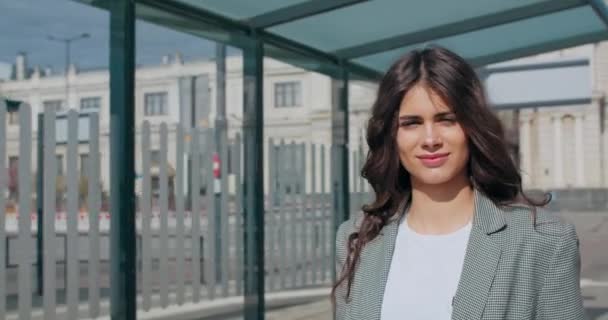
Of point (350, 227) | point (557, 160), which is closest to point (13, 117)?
point (350, 227)

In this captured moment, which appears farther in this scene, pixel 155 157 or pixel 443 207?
pixel 155 157

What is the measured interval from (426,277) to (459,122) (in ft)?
1.00

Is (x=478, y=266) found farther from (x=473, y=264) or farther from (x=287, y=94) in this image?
(x=287, y=94)

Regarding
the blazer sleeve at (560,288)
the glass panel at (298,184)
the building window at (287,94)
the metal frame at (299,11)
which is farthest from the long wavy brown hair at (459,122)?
the building window at (287,94)

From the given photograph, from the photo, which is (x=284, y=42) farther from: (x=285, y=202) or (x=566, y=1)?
(x=566, y=1)

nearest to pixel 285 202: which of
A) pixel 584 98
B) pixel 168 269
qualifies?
pixel 168 269

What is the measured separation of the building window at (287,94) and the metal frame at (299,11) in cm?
101

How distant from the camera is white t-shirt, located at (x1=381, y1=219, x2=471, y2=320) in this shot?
1587 mm

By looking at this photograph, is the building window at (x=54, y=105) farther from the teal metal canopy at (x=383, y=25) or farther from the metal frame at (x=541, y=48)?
the metal frame at (x=541, y=48)

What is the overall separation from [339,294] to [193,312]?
151 inches

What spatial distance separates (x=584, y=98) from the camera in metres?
8.95

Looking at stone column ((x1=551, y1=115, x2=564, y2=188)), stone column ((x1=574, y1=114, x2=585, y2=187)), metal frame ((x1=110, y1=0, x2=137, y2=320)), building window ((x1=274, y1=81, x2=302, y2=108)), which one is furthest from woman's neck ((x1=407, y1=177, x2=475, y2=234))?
stone column ((x1=551, y1=115, x2=564, y2=188))

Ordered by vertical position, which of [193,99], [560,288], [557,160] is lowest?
[560,288]

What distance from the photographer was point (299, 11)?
525cm
